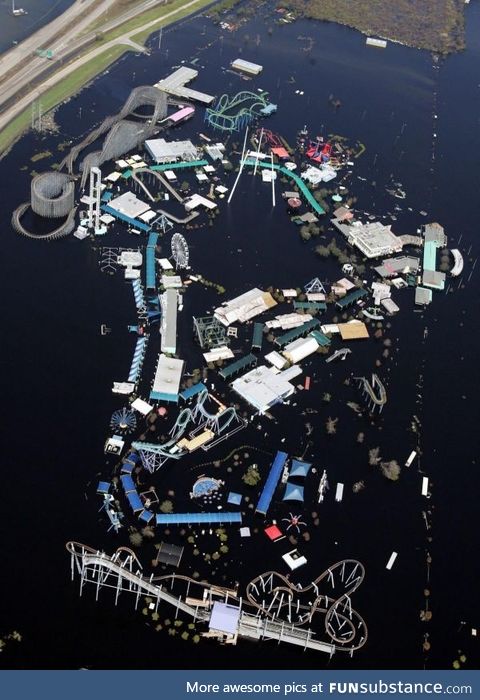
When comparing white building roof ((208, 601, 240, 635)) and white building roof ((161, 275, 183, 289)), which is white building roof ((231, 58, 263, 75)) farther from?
white building roof ((208, 601, 240, 635))

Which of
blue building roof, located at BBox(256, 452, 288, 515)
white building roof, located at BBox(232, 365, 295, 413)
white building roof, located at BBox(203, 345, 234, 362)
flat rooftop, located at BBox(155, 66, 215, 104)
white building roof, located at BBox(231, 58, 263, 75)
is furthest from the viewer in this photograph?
white building roof, located at BBox(231, 58, 263, 75)

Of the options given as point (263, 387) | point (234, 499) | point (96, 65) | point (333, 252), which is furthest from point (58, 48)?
point (234, 499)

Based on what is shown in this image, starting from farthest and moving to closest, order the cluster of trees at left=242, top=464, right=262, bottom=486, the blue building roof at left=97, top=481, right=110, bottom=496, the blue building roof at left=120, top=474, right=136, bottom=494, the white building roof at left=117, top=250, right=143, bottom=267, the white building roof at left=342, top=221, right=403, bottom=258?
1. the white building roof at left=342, top=221, right=403, bottom=258
2. the white building roof at left=117, top=250, right=143, bottom=267
3. the cluster of trees at left=242, top=464, right=262, bottom=486
4. the blue building roof at left=120, top=474, right=136, bottom=494
5. the blue building roof at left=97, top=481, right=110, bottom=496

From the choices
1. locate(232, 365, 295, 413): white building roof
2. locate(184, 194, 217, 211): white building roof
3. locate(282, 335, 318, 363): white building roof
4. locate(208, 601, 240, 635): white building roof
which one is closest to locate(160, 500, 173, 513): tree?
locate(208, 601, 240, 635): white building roof

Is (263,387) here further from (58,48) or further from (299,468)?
(58,48)

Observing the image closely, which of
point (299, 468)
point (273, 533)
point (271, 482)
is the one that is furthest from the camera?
point (299, 468)
